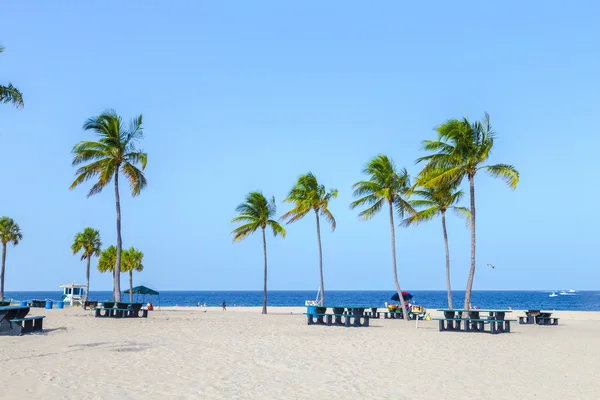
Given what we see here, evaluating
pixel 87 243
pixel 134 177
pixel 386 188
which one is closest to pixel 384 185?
pixel 386 188

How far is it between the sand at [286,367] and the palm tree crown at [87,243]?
136 ft

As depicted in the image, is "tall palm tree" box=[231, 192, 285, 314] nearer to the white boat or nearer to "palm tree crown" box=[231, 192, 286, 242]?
"palm tree crown" box=[231, 192, 286, 242]

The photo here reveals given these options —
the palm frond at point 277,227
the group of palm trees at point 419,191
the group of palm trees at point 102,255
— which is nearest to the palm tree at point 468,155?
the group of palm trees at point 419,191

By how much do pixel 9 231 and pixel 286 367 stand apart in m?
52.0

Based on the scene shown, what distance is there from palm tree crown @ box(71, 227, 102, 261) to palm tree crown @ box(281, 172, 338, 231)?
29.6 meters

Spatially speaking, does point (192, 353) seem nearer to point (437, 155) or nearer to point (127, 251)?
point (437, 155)

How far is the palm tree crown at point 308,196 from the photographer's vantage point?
35.7 m

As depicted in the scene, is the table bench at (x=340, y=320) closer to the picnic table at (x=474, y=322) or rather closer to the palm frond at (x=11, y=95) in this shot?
the picnic table at (x=474, y=322)

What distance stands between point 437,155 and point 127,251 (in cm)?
4428

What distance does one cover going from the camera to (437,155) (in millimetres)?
25391

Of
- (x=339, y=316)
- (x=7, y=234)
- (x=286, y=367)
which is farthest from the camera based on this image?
(x=7, y=234)

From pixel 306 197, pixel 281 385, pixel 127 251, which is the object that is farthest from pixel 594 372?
pixel 127 251

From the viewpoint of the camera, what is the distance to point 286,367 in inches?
433

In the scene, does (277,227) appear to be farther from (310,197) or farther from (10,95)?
(10,95)
